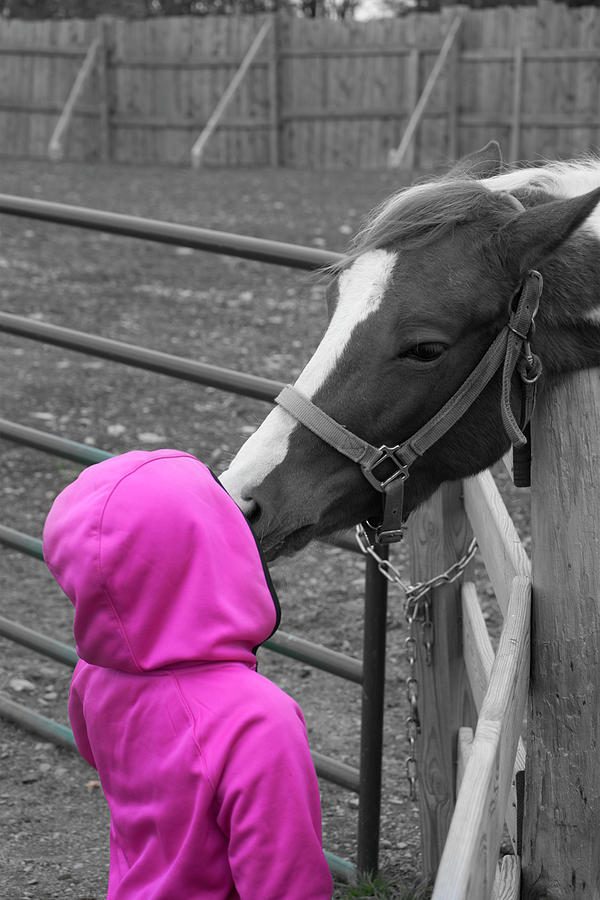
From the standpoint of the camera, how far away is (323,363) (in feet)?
5.90

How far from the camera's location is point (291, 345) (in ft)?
23.1

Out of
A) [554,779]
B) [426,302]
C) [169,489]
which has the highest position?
[426,302]

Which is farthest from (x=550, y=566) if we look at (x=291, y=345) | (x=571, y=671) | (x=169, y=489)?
(x=291, y=345)

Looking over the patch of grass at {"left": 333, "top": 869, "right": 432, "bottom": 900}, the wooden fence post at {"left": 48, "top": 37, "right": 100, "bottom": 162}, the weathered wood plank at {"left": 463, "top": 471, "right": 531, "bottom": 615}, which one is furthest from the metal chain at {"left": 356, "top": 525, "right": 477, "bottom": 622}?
the wooden fence post at {"left": 48, "top": 37, "right": 100, "bottom": 162}

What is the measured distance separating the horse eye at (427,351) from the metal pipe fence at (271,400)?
0.48 m

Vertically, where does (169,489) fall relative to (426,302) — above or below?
below

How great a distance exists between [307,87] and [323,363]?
15.0m

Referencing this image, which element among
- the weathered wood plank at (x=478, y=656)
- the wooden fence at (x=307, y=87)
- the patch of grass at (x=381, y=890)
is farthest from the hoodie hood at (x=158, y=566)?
the wooden fence at (x=307, y=87)

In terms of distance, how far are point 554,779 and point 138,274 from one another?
7.93m

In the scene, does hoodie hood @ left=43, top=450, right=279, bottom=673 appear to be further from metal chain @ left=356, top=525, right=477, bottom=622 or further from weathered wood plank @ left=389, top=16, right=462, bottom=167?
weathered wood plank @ left=389, top=16, right=462, bottom=167

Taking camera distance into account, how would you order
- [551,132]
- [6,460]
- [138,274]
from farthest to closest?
[551,132] < [138,274] < [6,460]

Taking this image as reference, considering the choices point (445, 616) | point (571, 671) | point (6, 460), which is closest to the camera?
point (571, 671)

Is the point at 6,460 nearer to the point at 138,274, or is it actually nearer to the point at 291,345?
the point at 291,345

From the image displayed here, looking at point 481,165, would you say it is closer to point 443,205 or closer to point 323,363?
point 443,205
